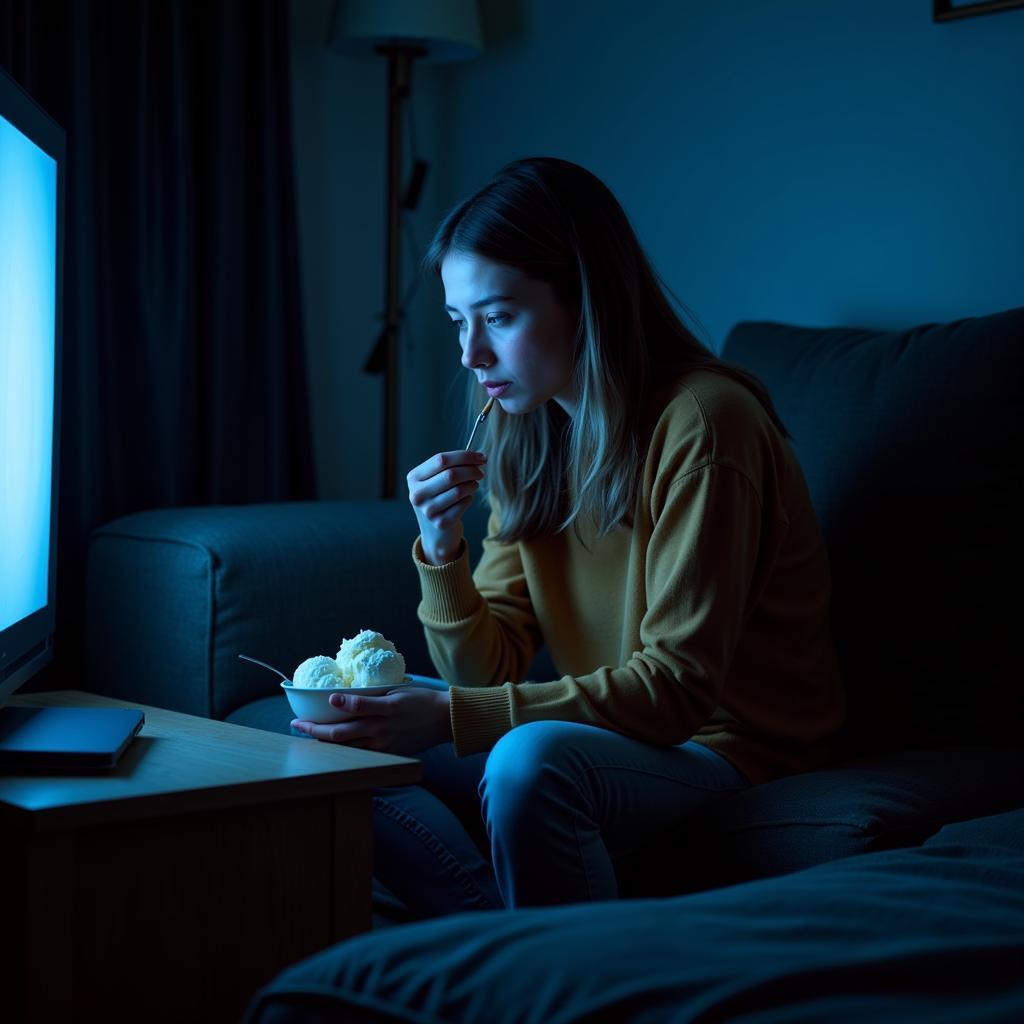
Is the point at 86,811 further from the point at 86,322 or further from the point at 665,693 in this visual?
the point at 86,322

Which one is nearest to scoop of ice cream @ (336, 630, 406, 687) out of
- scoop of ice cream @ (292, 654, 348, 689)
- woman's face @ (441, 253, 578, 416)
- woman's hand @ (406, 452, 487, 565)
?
scoop of ice cream @ (292, 654, 348, 689)

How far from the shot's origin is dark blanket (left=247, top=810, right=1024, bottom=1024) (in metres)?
0.68

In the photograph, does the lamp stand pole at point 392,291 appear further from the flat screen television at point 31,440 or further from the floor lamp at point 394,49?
the flat screen television at point 31,440

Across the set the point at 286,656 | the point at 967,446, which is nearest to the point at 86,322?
the point at 286,656

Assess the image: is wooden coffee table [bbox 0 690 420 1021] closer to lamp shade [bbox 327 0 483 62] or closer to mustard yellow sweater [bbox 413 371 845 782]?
mustard yellow sweater [bbox 413 371 845 782]

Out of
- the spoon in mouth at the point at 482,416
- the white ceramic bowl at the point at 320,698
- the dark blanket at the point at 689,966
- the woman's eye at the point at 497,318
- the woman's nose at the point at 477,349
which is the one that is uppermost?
the woman's eye at the point at 497,318

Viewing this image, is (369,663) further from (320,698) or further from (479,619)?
(479,619)

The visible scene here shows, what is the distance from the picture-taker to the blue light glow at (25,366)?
127 centimetres

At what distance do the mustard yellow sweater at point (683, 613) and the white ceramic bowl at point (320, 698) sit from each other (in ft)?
0.33

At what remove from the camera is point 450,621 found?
1715mm

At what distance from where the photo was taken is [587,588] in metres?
1.74

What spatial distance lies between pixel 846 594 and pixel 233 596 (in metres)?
0.84

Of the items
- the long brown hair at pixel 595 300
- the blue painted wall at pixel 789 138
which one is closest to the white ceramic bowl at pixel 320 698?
the long brown hair at pixel 595 300

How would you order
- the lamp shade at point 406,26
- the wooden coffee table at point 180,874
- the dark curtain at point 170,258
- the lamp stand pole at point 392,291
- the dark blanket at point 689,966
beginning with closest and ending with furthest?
the dark blanket at point 689,966 < the wooden coffee table at point 180,874 < the dark curtain at point 170,258 < the lamp shade at point 406,26 < the lamp stand pole at point 392,291
